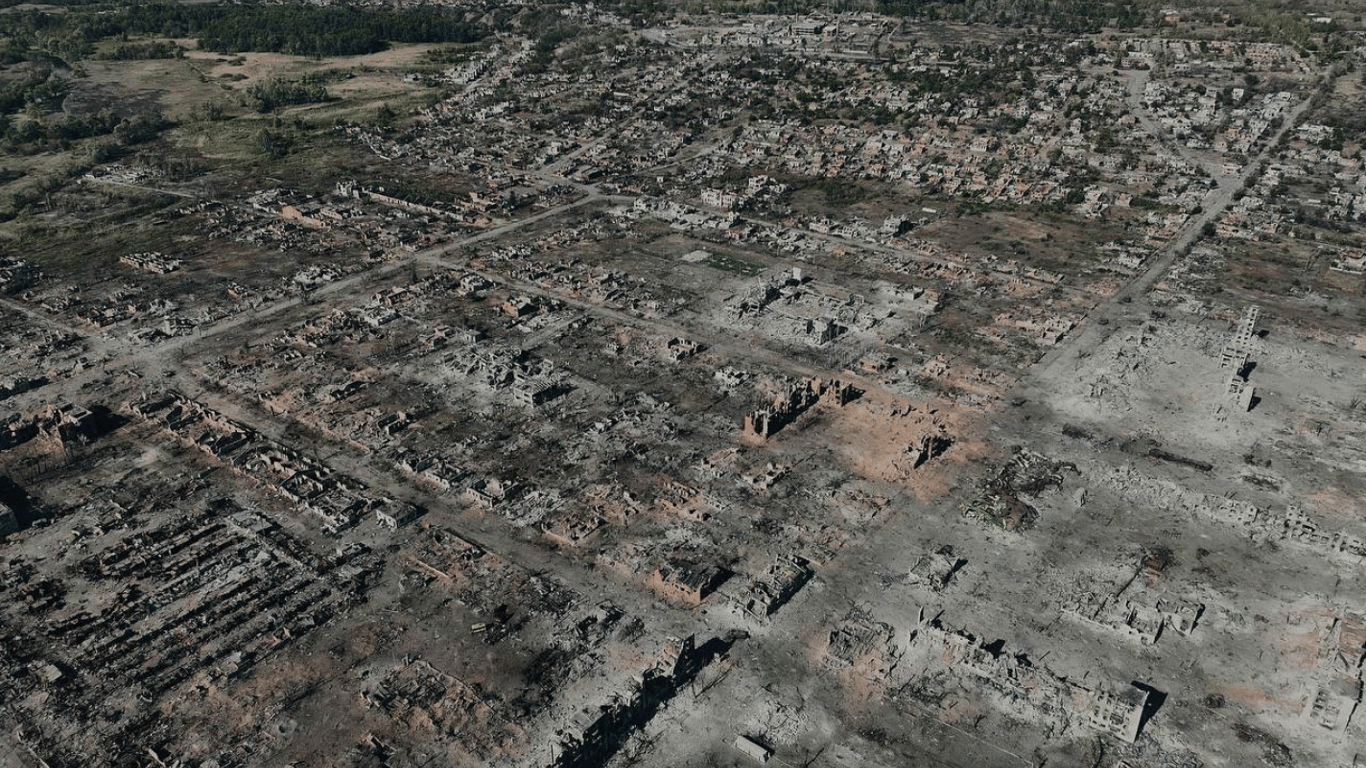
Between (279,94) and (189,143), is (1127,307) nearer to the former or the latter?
(189,143)

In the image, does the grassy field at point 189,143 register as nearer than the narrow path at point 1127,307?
No

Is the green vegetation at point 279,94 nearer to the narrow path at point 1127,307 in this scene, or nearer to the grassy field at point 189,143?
the grassy field at point 189,143

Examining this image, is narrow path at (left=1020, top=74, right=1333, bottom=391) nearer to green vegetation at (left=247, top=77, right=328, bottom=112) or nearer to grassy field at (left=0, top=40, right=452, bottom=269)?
grassy field at (left=0, top=40, right=452, bottom=269)

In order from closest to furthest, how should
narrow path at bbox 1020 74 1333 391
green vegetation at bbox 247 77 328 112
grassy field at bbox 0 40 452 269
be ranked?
1. narrow path at bbox 1020 74 1333 391
2. grassy field at bbox 0 40 452 269
3. green vegetation at bbox 247 77 328 112

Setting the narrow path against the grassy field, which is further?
the grassy field

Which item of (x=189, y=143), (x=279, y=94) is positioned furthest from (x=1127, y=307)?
(x=279, y=94)

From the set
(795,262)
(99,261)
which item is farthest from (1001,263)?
(99,261)

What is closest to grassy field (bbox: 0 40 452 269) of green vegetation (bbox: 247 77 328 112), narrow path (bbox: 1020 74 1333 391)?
green vegetation (bbox: 247 77 328 112)

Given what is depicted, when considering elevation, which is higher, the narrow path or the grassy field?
the narrow path

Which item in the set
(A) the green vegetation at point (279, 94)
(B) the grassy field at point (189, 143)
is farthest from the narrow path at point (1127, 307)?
(A) the green vegetation at point (279, 94)

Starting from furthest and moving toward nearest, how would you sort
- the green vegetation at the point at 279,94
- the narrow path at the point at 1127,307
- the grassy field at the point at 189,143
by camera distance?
the green vegetation at the point at 279,94 < the grassy field at the point at 189,143 < the narrow path at the point at 1127,307

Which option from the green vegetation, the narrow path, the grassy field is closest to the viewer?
the narrow path
